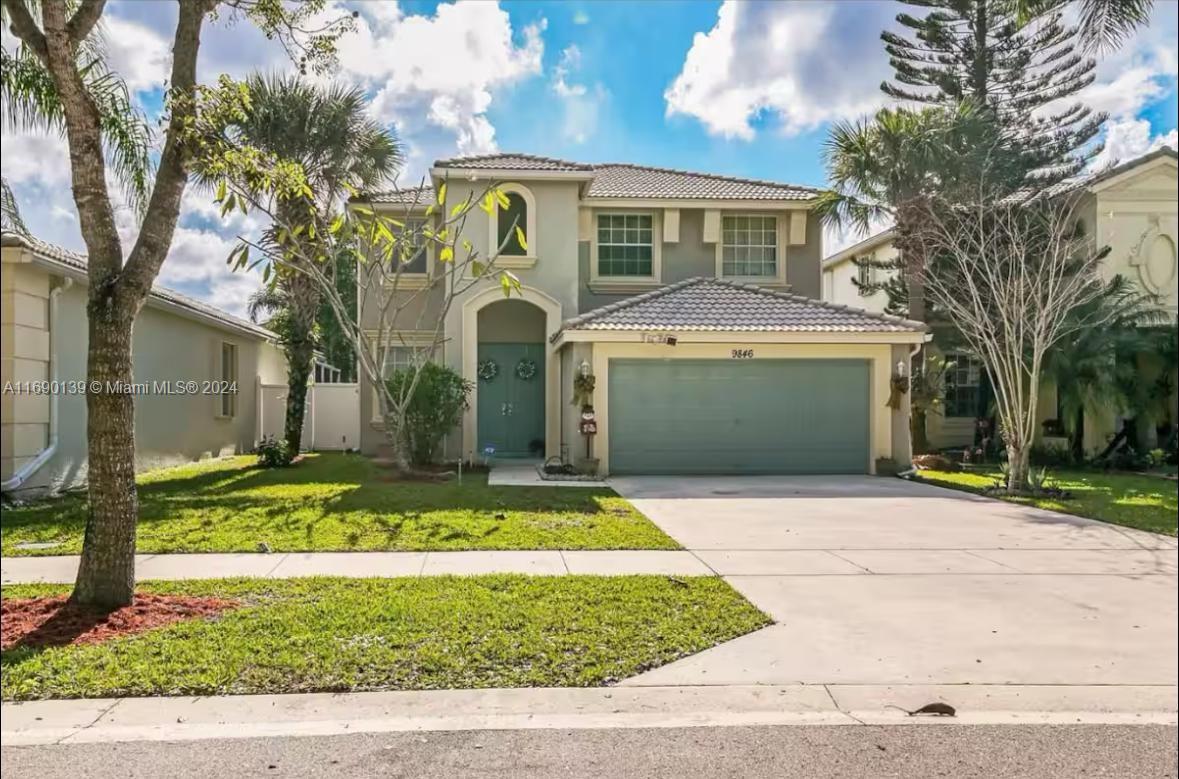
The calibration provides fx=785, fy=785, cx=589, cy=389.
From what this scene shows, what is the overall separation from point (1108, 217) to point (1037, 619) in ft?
58.0

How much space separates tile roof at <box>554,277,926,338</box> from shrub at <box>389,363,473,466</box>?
104 inches

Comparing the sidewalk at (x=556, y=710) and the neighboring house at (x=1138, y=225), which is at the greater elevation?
the neighboring house at (x=1138, y=225)

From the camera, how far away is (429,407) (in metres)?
15.4

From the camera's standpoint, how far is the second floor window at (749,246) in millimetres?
19422

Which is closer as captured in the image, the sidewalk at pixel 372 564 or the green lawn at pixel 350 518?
the sidewalk at pixel 372 564

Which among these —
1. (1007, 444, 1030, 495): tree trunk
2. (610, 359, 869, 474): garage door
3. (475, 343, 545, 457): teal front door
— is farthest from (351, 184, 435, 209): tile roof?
(1007, 444, 1030, 495): tree trunk

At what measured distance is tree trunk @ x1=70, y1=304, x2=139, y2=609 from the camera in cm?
577

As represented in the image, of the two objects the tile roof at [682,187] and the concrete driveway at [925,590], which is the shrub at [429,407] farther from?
the tile roof at [682,187]

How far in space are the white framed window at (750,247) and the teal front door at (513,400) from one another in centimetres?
515

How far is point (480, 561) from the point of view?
775 centimetres

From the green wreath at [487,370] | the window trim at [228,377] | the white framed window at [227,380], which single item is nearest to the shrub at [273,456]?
the window trim at [228,377]

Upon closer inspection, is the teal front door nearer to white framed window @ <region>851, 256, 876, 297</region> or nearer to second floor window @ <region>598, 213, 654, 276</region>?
second floor window @ <region>598, 213, 654, 276</region>

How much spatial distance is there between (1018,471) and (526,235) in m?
10.7

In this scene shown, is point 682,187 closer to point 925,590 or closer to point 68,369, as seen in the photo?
point 68,369
